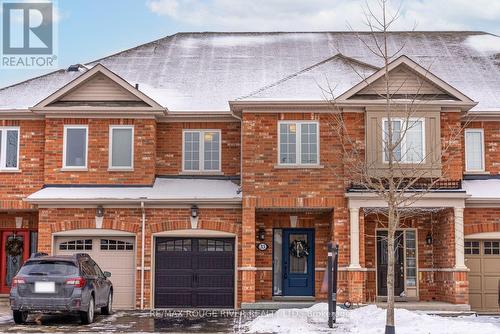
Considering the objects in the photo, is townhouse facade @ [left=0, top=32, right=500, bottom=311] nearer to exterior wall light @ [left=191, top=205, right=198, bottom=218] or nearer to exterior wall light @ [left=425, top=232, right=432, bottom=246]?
exterior wall light @ [left=191, top=205, right=198, bottom=218]

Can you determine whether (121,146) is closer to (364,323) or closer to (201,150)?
(201,150)

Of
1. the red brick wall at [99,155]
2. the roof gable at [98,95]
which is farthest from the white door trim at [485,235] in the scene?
the roof gable at [98,95]

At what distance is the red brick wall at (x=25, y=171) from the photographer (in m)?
23.9

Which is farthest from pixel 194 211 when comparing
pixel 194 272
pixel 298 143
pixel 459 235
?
pixel 459 235

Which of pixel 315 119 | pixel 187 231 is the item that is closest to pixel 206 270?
pixel 187 231

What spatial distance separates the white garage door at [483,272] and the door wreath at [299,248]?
4.93 m

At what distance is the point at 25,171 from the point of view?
24000 millimetres

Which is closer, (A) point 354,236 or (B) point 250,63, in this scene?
(A) point 354,236

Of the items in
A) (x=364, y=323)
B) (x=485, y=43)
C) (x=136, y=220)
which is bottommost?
(x=364, y=323)

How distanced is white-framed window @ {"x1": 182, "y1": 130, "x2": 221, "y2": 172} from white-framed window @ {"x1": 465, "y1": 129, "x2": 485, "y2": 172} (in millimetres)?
7895

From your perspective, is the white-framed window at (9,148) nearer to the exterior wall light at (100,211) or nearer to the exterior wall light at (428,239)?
the exterior wall light at (100,211)

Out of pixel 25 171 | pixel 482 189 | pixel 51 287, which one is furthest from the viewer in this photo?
pixel 25 171

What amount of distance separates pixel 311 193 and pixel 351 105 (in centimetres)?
283

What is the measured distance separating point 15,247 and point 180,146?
664cm
